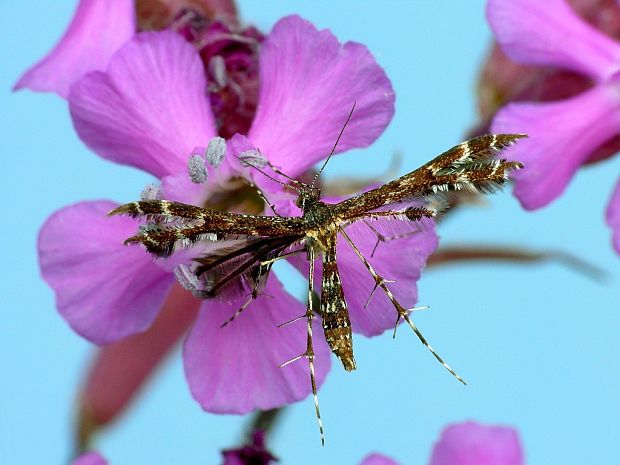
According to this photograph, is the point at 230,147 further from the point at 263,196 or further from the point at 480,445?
the point at 480,445

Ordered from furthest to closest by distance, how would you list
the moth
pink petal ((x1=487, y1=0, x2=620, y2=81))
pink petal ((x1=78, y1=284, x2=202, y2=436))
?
pink petal ((x1=78, y1=284, x2=202, y2=436)) → pink petal ((x1=487, y1=0, x2=620, y2=81)) → the moth

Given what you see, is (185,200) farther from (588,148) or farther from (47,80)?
(588,148)

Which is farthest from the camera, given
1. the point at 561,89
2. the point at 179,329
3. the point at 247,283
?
the point at 179,329

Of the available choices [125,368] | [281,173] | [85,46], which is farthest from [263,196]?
[125,368]

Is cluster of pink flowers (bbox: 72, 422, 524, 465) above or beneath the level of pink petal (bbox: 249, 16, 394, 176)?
beneath

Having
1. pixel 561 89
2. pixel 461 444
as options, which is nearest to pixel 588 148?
pixel 561 89

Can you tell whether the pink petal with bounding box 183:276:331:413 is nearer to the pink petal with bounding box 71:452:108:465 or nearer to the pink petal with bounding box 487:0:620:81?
the pink petal with bounding box 71:452:108:465

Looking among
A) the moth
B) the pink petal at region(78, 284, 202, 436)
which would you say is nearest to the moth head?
the moth
